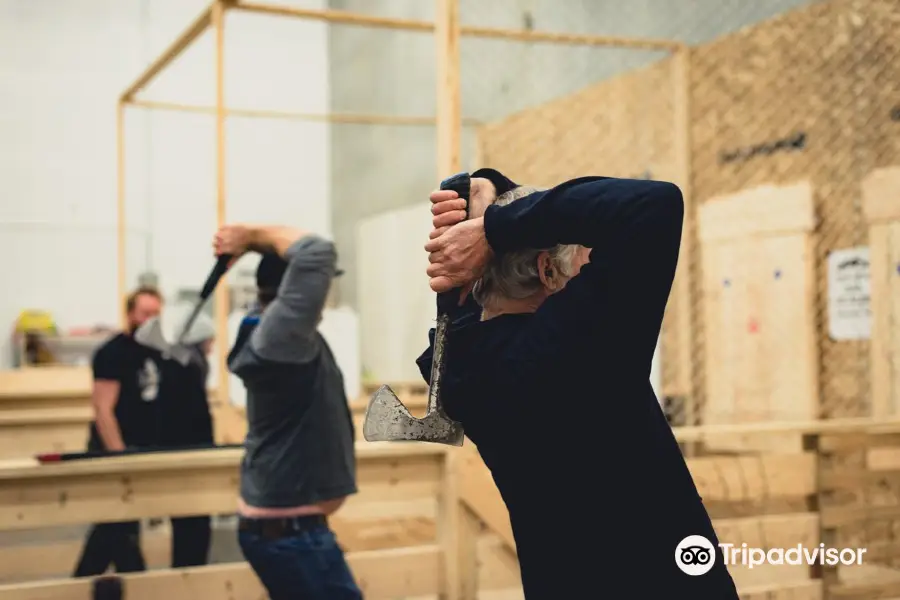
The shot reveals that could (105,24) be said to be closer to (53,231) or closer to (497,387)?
(53,231)

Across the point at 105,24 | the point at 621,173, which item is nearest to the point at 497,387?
the point at 621,173

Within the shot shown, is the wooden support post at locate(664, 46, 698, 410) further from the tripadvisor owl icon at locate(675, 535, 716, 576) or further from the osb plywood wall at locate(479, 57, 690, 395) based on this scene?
the tripadvisor owl icon at locate(675, 535, 716, 576)

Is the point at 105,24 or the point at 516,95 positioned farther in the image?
the point at 105,24

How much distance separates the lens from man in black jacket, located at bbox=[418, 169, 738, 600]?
1251mm

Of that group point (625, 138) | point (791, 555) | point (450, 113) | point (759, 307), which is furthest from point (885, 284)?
point (450, 113)

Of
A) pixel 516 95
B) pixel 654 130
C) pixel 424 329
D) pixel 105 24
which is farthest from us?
pixel 105 24

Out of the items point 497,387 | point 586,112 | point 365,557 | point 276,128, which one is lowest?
point 365,557

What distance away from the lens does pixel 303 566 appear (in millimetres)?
2543

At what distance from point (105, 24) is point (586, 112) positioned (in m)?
5.66

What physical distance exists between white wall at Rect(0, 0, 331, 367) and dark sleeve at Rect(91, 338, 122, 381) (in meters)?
4.84

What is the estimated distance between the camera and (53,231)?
8.75 m

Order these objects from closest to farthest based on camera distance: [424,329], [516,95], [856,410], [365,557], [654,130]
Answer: [365,557] → [856,410] → [654,130] → [516,95] → [424,329]

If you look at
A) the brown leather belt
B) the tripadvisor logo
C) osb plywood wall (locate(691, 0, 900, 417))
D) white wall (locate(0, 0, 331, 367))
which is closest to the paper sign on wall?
osb plywood wall (locate(691, 0, 900, 417))

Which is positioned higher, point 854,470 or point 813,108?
point 813,108
